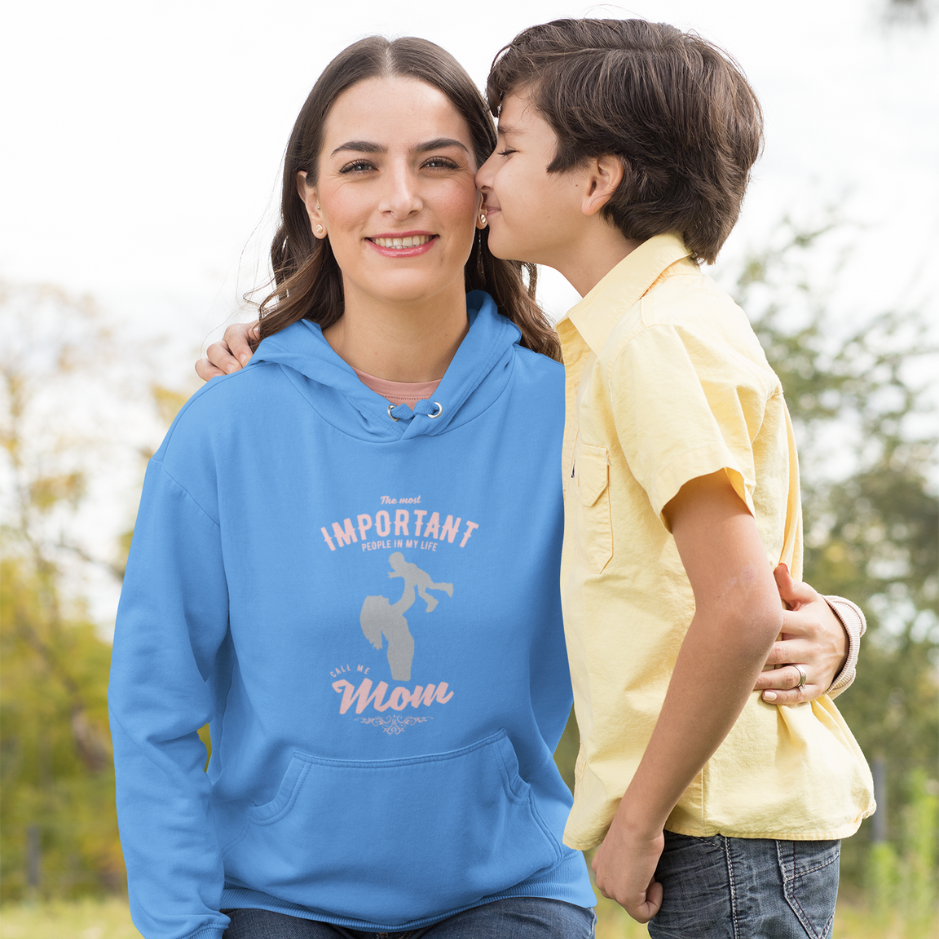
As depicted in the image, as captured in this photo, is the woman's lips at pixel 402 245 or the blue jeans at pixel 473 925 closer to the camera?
the blue jeans at pixel 473 925

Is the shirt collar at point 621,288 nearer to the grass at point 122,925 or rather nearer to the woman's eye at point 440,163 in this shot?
the woman's eye at point 440,163

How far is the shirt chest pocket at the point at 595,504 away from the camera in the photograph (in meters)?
1.38

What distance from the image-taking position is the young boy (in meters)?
1.24

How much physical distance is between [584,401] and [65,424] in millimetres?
17872

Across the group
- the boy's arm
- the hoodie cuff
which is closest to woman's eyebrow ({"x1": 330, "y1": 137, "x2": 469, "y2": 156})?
the boy's arm

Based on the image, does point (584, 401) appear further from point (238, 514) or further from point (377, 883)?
point (377, 883)

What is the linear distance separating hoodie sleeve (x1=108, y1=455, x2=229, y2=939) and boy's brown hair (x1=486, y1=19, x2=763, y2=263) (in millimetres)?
858

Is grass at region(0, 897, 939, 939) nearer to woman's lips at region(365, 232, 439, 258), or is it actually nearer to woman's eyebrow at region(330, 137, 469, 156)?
woman's lips at region(365, 232, 439, 258)

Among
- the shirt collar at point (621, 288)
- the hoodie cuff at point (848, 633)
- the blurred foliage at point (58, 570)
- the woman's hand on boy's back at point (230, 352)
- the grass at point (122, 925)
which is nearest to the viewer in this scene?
the shirt collar at point (621, 288)

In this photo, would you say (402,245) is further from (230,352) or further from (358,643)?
(358,643)

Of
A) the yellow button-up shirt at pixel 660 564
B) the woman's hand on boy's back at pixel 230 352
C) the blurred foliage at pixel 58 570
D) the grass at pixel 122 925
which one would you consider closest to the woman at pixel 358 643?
the woman's hand on boy's back at pixel 230 352

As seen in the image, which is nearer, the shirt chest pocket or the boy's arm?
the boy's arm

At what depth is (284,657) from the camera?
66.1 inches

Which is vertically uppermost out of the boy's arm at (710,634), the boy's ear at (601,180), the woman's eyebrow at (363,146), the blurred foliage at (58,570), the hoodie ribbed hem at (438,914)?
the woman's eyebrow at (363,146)
